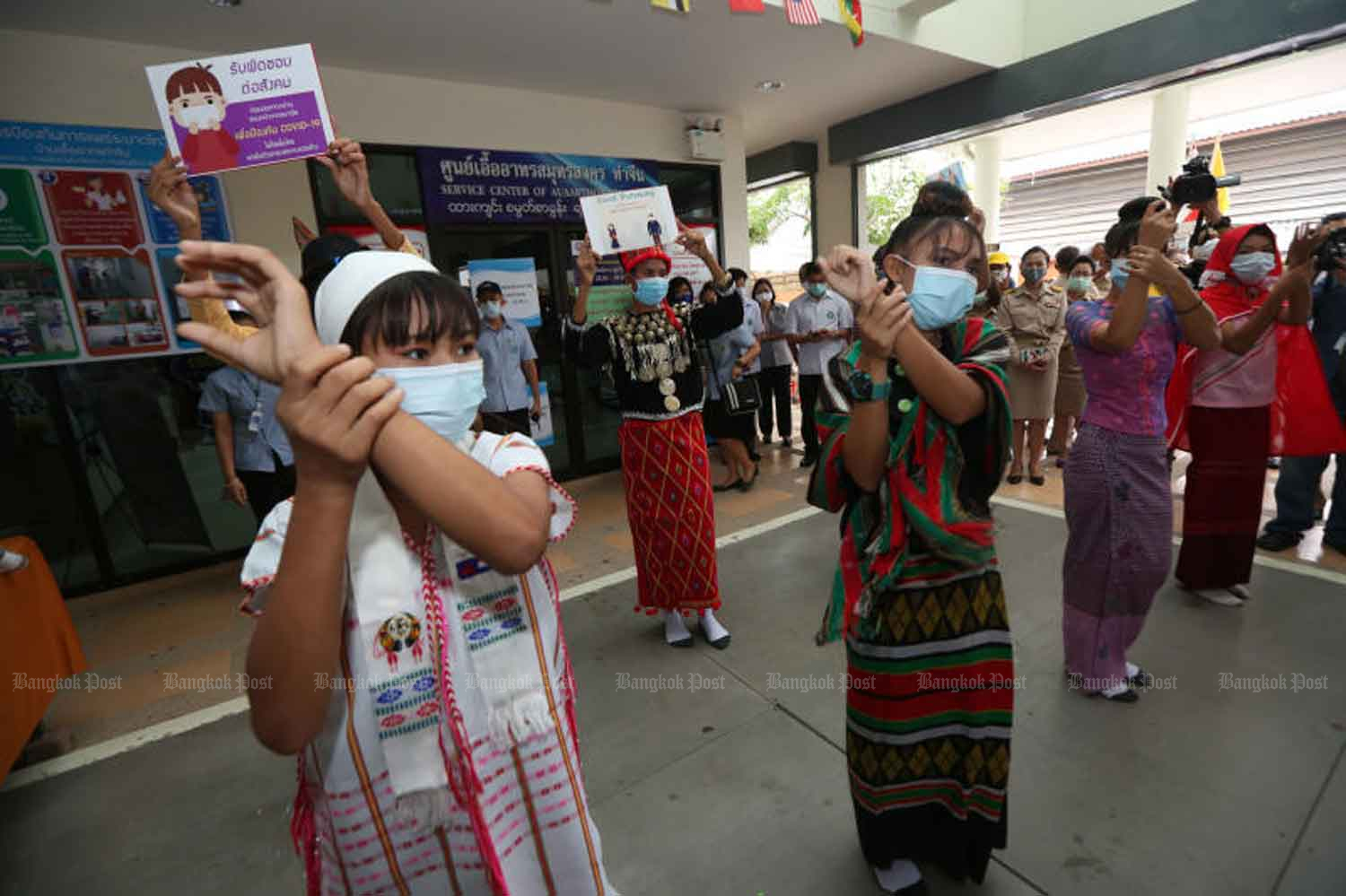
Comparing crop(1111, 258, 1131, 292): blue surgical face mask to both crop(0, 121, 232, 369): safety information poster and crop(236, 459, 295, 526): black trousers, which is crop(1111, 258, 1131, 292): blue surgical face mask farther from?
crop(0, 121, 232, 369): safety information poster

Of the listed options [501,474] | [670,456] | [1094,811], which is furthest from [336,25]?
[1094,811]

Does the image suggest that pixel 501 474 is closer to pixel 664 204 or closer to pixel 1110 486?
pixel 664 204

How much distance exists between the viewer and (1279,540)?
3588mm

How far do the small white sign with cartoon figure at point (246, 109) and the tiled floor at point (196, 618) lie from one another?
2.38 m

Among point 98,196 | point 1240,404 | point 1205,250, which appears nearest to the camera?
point 1240,404

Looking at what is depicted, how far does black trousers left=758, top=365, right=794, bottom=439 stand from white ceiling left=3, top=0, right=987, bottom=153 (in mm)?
2597

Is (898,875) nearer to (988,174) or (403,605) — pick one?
(403,605)

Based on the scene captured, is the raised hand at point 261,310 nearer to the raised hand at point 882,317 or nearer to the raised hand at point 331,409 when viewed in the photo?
the raised hand at point 331,409

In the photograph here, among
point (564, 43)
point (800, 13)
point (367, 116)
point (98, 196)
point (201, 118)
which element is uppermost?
point (564, 43)

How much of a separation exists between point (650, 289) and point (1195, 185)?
8.23 feet

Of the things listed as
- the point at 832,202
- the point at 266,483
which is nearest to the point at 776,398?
the point at 832,202

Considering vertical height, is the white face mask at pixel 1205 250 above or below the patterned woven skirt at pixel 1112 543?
above

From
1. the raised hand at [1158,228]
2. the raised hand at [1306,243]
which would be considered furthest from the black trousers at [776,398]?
the raised hand at [1158,228]

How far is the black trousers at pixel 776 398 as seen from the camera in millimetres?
6656
